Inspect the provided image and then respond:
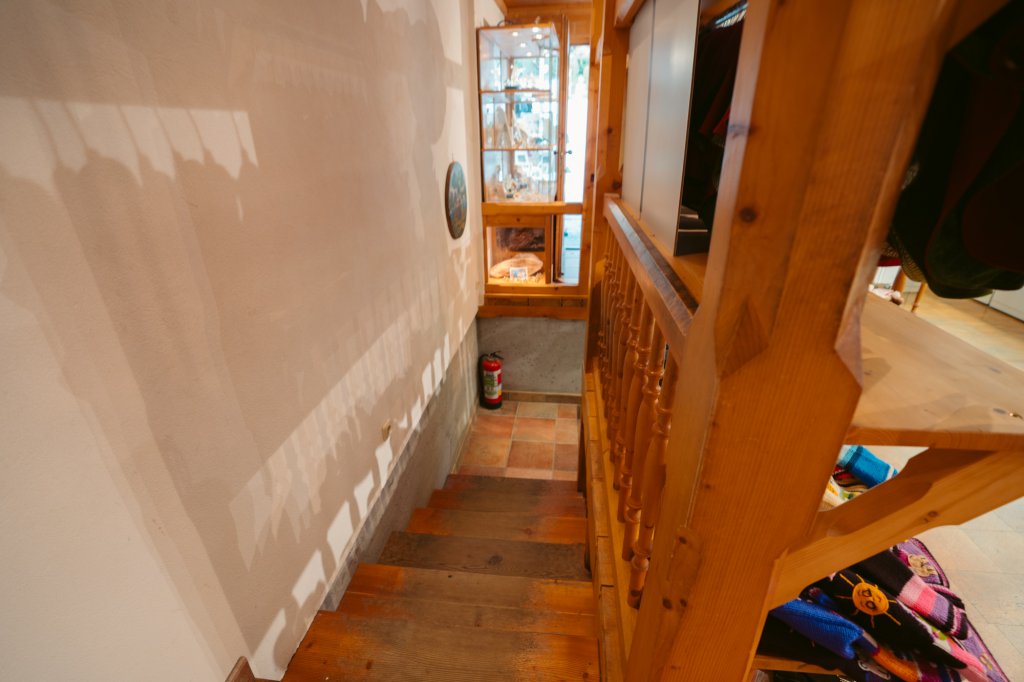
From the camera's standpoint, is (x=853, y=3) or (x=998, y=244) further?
(x=998, y=244)

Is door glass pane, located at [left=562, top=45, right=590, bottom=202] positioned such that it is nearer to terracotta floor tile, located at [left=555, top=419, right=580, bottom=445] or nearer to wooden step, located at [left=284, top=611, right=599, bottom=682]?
terracotta floor tile, located at [left=555, top=419, right=580, bottom=445]

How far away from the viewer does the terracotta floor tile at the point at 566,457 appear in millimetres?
4016

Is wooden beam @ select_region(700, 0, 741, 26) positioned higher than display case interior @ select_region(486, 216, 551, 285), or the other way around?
wooden beam @ select_region(700, 0, 741, 26)

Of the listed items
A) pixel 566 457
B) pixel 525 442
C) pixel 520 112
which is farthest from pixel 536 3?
pixel 566 457

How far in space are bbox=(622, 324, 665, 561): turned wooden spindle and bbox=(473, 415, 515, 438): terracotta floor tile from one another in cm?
316

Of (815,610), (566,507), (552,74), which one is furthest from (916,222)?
(552,74)

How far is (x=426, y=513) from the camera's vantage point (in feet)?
9.30

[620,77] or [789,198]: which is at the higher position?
[620,77]

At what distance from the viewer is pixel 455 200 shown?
331 cm

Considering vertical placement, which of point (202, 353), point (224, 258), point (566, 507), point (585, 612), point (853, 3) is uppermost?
point (853, 3)

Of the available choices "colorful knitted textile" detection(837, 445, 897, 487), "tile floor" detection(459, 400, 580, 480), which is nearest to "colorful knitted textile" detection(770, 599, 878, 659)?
"colorful knitted textile" detection(837, 445, 897, 487)

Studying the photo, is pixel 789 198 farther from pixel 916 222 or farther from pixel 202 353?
pixel 202 353

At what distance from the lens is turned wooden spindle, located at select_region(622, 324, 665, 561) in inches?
44.4

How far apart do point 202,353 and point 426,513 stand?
209 centimetres
